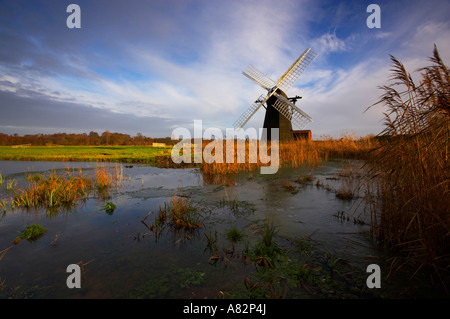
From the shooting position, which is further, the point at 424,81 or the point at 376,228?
the point at 376,228

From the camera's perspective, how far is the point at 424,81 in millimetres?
2820

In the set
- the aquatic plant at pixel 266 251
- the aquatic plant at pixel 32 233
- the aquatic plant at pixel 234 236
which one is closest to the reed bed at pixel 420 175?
the aquatic plant at pixel 266 251

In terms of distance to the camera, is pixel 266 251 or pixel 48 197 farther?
pixel 48 197

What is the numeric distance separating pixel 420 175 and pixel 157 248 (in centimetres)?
401

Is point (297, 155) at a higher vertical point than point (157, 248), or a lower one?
higher

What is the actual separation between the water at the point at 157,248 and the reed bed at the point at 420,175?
19.8 inches

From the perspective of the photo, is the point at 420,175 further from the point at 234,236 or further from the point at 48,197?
the point at 48,197

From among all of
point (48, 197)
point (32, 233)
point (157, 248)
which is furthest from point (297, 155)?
point (32, 233)

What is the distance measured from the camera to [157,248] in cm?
340

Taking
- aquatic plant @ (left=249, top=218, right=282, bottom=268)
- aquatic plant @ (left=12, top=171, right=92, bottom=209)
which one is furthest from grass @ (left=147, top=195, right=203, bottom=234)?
aquatic plant @ (left=12, top=171, right=92, bottom=209)
